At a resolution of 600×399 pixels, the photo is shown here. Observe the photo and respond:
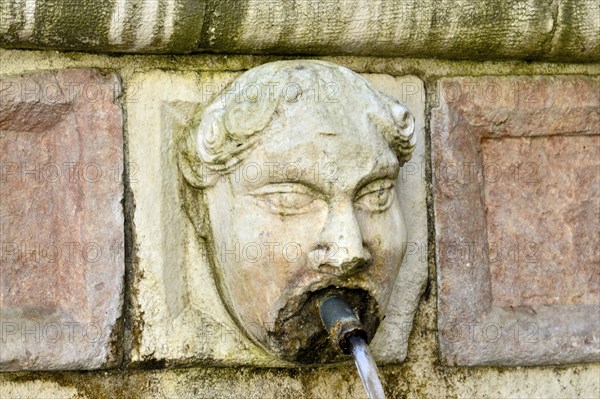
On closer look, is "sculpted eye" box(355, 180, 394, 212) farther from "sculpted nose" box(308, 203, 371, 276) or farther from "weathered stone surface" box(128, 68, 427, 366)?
"weathered stone surface" box(128, 68, 427, 366)

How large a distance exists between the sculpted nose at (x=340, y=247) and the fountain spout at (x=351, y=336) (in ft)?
0.23

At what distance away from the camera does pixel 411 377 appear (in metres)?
2.72

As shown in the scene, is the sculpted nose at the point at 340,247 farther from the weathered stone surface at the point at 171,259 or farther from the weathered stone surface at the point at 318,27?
the weathered stone surface at the point at 318,27

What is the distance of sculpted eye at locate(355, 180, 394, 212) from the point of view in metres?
2.46

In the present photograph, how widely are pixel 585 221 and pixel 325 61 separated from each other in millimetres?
740

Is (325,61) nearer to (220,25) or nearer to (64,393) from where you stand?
(220,25)

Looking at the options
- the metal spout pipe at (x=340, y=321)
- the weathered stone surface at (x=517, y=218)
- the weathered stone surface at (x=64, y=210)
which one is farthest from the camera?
the weathered stone surface at (x=517, y=218)

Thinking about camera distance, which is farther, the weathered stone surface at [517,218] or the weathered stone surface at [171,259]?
the weathered stone surface at [517,218]

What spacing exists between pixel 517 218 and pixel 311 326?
62cm

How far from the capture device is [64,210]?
8.30 feet

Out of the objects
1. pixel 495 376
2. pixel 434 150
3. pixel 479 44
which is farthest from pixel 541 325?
pixel 479 44

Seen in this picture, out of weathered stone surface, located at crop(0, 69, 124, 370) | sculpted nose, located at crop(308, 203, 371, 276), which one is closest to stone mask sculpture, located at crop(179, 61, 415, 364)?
sculpted nose, located at crop(308, 203, 371, 276)

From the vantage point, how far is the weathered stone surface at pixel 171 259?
256cm

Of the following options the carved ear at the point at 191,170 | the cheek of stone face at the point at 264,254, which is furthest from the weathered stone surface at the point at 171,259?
the cheek of stone face at the point at 264,254
